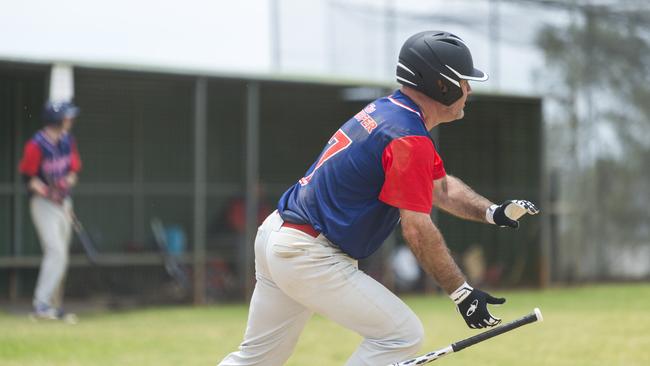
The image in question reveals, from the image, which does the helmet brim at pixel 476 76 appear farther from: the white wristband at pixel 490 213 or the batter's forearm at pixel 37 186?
the batter's forearm at pixel 37 186

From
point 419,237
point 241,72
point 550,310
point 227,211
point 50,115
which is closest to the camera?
point 419,237

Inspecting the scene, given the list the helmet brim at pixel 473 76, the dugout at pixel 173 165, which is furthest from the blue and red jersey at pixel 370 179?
the dugout at pixel 173 165

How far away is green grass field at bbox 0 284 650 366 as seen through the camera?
27.8 feet

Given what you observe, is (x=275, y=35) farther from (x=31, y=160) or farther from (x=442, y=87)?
(x=442, y=87)

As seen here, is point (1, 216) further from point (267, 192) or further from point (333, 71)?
point (333, 71)

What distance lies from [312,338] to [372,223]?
5371 mm

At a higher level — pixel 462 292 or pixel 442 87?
pixel 442 87

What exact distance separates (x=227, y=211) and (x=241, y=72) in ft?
7.27

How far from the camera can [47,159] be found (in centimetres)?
1166

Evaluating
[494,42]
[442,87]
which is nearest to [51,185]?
[442,87]

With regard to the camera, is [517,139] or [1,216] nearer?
[1,216]

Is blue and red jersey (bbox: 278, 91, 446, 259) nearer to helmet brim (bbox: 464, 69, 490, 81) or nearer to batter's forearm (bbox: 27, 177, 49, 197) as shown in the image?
helmet brim (bbox: 464, 69, 490, 81)

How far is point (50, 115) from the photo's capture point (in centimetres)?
1150

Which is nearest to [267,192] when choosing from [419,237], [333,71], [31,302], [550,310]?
[333,71]
